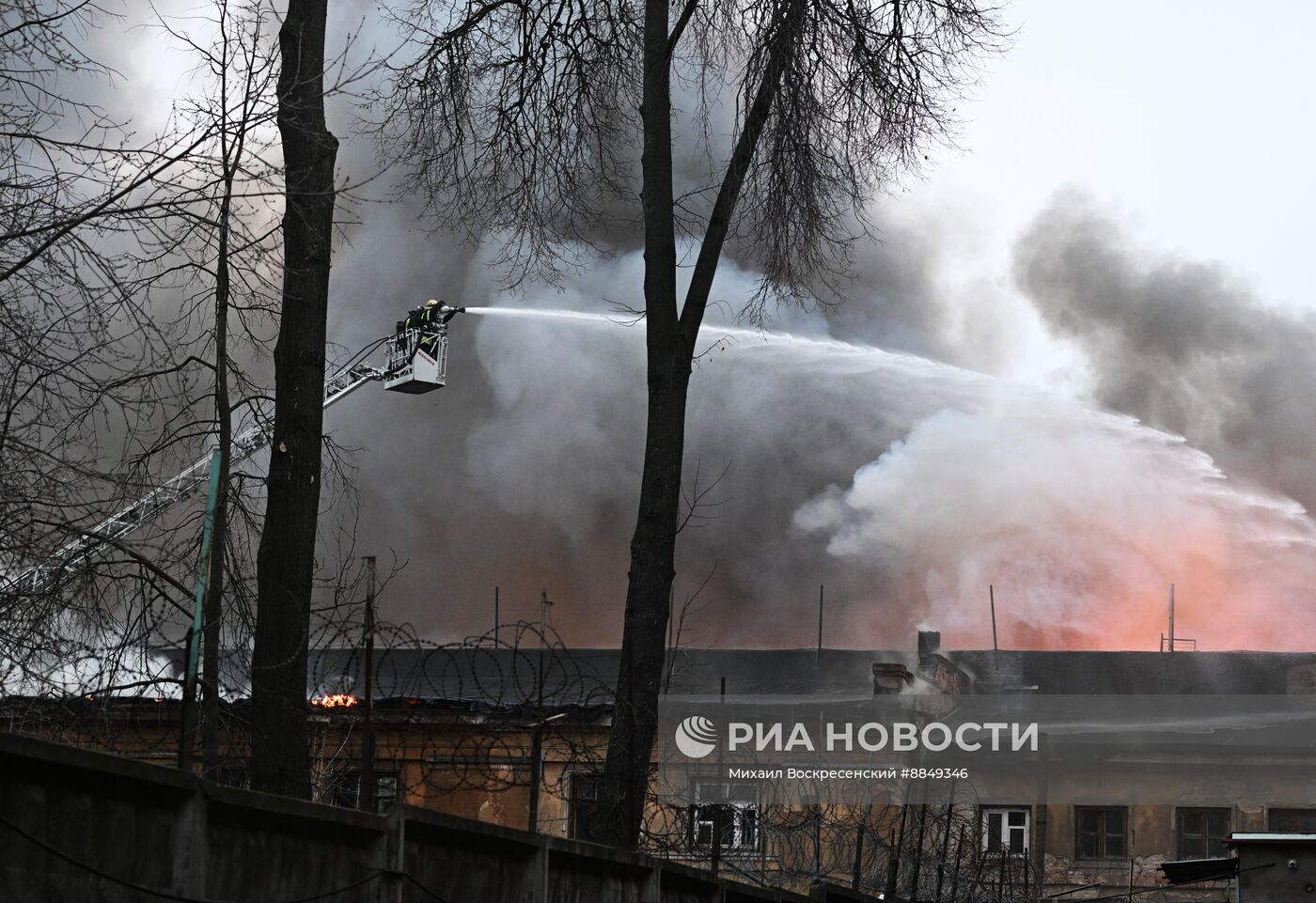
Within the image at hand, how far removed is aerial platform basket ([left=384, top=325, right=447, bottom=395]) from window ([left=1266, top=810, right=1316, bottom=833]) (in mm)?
20931

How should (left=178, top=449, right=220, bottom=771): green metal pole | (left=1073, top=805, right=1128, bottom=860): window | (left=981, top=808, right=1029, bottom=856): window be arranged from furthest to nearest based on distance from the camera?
(left=1073, top=805, right=1128, bottom=860): window → (left=981, top=808, right=1029, bottom=856): window → (left=178, top=449, right=220, bottom=771): green metal pole

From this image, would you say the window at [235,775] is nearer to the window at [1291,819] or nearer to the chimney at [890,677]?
the chimney at [890,677]

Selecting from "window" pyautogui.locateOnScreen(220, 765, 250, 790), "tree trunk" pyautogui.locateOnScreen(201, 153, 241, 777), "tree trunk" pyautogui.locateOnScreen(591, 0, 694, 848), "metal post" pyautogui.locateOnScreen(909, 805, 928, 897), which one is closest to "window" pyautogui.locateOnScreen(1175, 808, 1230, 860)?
"metal post" pyautogui.locateOnScreen(909, 805, 928, 897)

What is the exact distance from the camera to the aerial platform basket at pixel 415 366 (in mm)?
33938

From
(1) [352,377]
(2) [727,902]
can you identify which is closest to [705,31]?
(2) [727,902]

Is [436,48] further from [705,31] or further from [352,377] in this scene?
[352,377]

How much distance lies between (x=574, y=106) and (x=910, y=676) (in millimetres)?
26114

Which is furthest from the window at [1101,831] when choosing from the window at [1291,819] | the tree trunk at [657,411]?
the tree trunk at [657,411]

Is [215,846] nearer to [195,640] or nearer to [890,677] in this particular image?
[195,640]

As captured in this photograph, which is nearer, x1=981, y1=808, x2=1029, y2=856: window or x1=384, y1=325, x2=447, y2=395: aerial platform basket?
x1=384, y1=325, x2=447, y2=395: aerial platform basket

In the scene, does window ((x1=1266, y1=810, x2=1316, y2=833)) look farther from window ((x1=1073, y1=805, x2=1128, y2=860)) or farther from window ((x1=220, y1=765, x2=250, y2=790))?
window ((x1=220, y1=765, x2=250, y2=790))

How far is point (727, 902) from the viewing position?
11.0 metres

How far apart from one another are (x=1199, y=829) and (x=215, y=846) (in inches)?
1356

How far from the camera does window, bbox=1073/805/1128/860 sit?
36.3 meters
